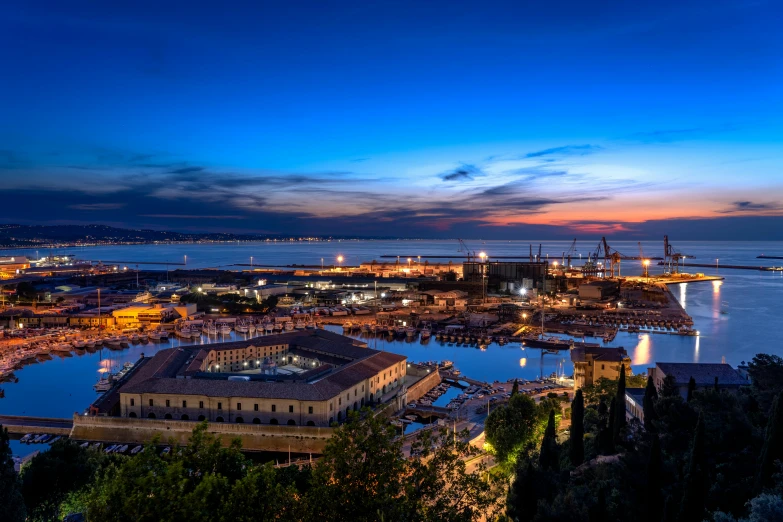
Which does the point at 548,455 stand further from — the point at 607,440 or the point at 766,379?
the point at 766,379

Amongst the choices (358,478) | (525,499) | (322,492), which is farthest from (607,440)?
(322,492)

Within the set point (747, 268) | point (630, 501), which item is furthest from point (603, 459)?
point (747, 268)

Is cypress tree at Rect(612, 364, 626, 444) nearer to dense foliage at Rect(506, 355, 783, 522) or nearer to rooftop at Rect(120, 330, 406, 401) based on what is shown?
dense foliage at Rect(506, 355, 783, 522)

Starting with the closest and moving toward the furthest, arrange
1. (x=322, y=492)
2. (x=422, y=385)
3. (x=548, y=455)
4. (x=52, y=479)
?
1. (x=322, y=492)
2. (x=52, y=479)
3. (x=548, y=455)
4. (x=422, y=385)

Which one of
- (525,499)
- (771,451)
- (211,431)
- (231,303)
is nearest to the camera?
(771,451)

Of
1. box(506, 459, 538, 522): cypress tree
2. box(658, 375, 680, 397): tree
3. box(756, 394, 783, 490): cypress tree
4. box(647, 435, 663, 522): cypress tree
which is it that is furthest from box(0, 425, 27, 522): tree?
box(658, 375, 680, 397): tree

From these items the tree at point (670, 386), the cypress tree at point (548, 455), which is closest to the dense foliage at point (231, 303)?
the tree at point (670, 386)
